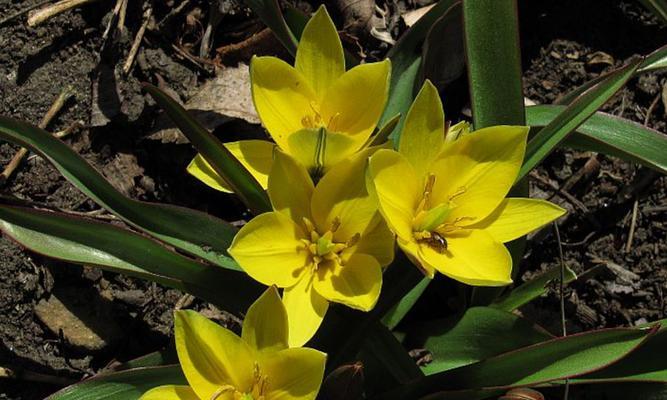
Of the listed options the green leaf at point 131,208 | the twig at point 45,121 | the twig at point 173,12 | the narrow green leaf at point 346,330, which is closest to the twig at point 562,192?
the narrow green leaf at point 346,330

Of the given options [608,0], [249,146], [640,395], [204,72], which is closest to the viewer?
[249,146]

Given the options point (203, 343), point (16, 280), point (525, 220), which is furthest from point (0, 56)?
point (525, 220)

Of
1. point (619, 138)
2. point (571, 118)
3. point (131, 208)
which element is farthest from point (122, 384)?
point (619, 138)

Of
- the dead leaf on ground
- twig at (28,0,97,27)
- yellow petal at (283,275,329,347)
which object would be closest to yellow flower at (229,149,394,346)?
yellow petal at (283,275,329,347)

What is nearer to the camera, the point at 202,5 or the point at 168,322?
the point at 168,322

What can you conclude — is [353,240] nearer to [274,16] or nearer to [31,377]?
[274,16]

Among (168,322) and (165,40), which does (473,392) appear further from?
(165,40)
